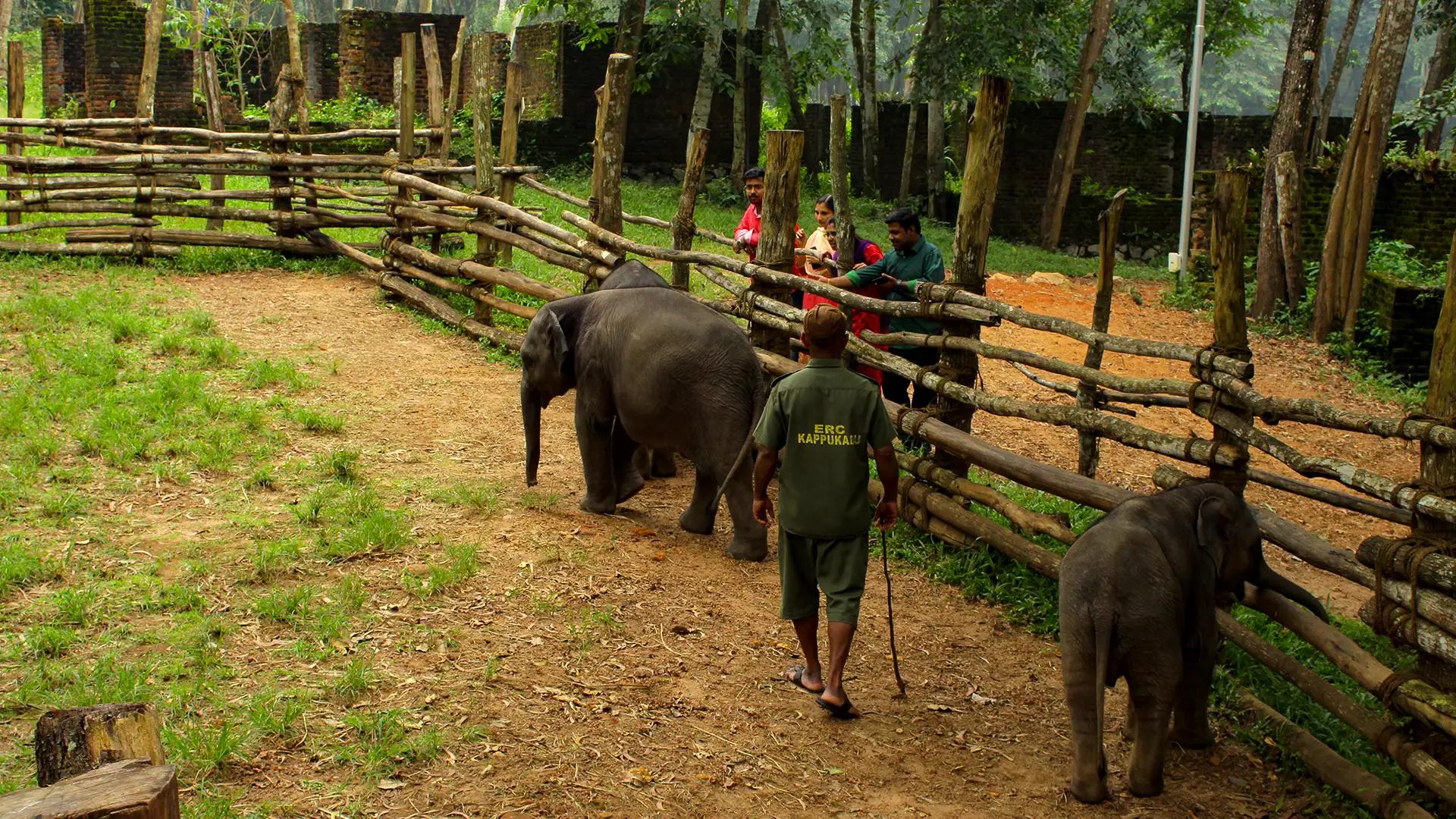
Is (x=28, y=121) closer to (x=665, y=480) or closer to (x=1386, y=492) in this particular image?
(x=665, y=480)

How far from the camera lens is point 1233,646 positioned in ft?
18.9

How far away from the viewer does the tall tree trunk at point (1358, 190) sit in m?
13.5

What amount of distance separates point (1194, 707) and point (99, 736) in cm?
385

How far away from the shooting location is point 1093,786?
175 inches

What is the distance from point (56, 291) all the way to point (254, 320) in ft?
6.11

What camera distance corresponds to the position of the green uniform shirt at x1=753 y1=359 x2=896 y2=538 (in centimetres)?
482

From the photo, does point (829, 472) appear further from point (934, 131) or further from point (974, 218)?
point (934, 131)

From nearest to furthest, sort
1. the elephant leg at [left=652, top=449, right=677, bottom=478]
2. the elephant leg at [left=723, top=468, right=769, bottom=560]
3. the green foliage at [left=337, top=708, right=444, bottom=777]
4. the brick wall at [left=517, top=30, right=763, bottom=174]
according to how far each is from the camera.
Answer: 1. the green foliage at [left=337, top=708, right=444, bottom=777]
2. the elephant leg at [left=723, top=468, right=769, bottom=560]
3. the elephant leg at [left=652, top=449, right=677, bottom=478]
4. the brick wall at [left=517, top=30, right=763, bottom=174]

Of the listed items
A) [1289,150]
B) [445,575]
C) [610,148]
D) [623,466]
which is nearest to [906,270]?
[623,466]

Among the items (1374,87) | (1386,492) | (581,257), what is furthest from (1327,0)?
(1386,492)

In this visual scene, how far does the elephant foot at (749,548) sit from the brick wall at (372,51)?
18.7m

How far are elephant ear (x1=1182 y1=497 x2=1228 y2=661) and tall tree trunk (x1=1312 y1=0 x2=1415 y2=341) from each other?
10.2 m

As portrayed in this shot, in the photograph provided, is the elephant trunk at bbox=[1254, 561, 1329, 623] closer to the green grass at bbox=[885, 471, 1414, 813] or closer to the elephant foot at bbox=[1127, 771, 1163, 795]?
the green grass at bbox=[885, 471, 1414, 813]

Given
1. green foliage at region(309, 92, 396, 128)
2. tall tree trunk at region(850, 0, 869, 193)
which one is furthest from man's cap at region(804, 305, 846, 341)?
green foliage at region(309, 92, 396, 128)
